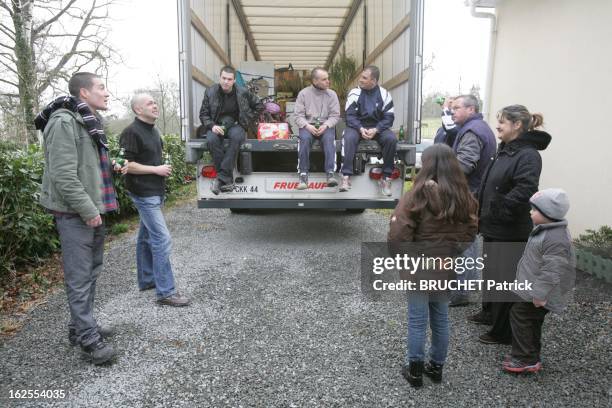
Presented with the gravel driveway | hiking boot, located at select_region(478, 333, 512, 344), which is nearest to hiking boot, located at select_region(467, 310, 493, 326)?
the gravel driveway

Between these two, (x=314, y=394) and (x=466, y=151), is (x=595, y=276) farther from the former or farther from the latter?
(x=314, y=394)

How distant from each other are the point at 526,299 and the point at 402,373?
0.91 meters

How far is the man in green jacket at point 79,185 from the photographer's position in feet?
8.91

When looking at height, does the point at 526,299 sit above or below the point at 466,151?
below

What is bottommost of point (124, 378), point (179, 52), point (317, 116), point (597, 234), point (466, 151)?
point (124, 378)

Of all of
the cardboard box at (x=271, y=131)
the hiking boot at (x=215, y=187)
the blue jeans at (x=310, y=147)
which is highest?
the cardboard box at (x=271, y=131)

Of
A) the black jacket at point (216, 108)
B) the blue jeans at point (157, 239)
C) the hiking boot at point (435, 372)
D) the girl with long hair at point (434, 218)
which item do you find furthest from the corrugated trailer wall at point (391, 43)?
the hiking boot at point (435, 372)

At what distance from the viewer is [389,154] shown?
5.22 meters

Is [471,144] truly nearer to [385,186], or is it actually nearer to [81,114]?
[385,186]

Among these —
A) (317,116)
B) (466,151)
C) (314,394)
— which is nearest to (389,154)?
(317,116)

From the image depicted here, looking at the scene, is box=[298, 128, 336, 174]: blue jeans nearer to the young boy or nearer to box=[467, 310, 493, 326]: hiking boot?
box=[467, 310, 493, 326]: hiking boot

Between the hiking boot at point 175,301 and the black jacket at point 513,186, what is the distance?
8.47 ft

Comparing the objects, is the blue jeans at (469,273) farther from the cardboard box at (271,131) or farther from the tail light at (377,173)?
the cardboard box at (271,131)

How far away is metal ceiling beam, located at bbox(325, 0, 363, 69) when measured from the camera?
838 cm
